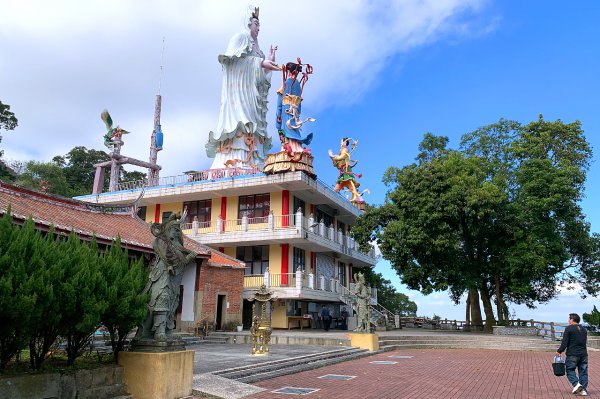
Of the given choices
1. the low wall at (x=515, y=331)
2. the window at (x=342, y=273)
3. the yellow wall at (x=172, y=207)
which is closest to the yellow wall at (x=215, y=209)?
the yellow wall at (x=172, y=207)

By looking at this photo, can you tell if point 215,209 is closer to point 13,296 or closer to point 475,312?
point 475,312

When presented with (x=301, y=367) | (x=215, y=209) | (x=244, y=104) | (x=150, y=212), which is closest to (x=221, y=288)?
(x=215, y=209)

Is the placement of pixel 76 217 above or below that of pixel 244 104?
below

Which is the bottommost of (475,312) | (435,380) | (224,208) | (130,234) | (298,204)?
(435,380)

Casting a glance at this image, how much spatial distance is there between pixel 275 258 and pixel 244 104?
13592mm

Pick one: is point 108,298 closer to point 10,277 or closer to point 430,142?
point 10,277

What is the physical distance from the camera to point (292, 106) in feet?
104

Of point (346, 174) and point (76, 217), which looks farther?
point (346, 174)

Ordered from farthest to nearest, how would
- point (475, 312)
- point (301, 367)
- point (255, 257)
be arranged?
point (475, 312), point (255, 257), point (301, 367)

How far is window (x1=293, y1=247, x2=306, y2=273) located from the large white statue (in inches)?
311

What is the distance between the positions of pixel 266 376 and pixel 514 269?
60.0ft

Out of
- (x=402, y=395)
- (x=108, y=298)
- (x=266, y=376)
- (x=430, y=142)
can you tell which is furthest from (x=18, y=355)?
(x=430, y=142)

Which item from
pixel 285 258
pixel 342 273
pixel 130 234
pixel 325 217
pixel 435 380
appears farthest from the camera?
pixel 342 273

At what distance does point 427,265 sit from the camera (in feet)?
83.5
